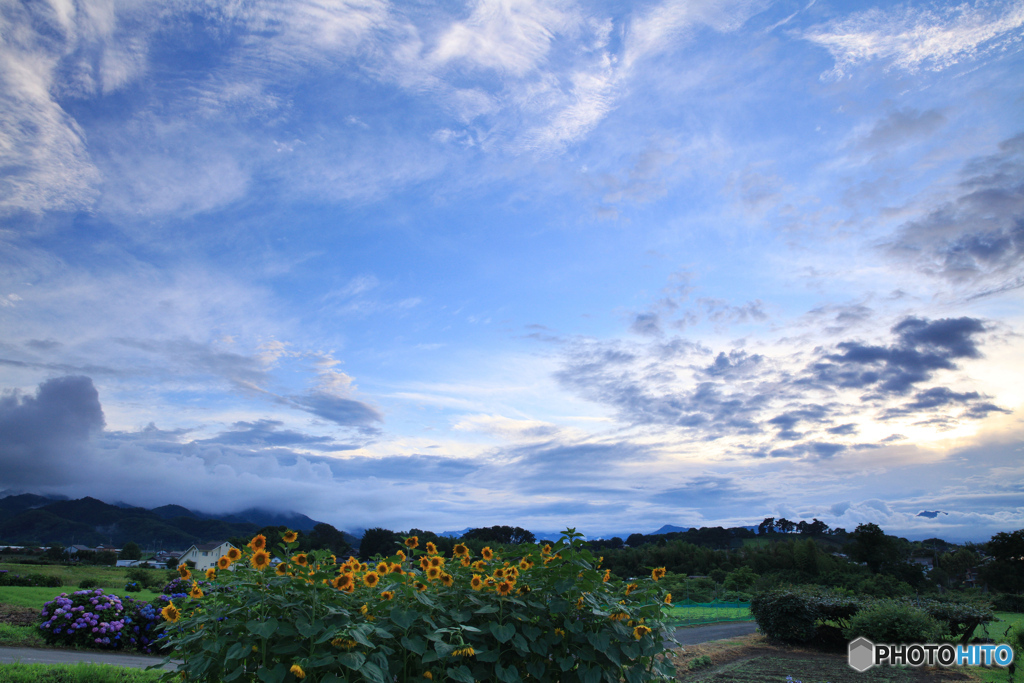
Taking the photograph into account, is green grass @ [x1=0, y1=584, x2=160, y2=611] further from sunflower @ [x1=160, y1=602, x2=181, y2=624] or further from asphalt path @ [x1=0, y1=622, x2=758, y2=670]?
sunflower @ [x1=160, y1=602, x2=181, y2=624]

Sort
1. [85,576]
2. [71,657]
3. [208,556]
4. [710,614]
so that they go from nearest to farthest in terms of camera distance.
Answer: [71,657]
[208,556]
[710,614]
[85,576]

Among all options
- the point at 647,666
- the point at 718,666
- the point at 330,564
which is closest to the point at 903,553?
the point at 718,666

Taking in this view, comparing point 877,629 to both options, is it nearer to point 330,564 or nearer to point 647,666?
point 647,666

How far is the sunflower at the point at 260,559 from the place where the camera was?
10.6ft

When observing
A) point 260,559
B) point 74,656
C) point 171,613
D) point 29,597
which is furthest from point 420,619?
point 29,597

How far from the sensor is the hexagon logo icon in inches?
423

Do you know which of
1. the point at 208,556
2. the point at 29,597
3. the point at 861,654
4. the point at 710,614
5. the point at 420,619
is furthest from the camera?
the point at 710,614

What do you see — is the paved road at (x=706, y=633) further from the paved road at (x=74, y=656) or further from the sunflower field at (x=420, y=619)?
the sunflower field at (x=420, y=619)

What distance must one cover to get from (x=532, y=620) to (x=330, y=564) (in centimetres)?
152

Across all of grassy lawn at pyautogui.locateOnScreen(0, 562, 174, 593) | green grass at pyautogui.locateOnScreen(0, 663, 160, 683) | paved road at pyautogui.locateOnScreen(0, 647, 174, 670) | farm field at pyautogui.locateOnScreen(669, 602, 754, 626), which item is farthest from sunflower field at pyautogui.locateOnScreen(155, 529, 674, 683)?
farm field at pyautogui.locateOnScreen(669, 602, 754, 626)

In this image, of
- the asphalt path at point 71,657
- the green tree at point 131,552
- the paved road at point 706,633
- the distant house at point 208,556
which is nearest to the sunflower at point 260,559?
the distant house at point 208,556

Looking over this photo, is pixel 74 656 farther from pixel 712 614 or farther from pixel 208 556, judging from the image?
pixel 712 614

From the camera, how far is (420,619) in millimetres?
3666

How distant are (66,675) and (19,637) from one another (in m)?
6.75
